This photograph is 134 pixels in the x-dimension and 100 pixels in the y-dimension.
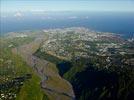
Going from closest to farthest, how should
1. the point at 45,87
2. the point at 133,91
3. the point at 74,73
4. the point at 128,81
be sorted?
the point at 133,91 < the point at 128,81 < the point at 45,87 < the point at 74,73

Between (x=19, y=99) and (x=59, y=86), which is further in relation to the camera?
(x=59, y=86)

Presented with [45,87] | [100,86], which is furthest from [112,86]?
[45,87]

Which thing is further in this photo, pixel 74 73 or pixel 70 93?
pixel 74 73

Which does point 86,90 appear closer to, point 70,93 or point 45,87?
point 70,93

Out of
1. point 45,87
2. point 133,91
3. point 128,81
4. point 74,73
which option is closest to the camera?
point 133,91

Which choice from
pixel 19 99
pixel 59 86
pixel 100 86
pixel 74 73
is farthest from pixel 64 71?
pixel 19 99

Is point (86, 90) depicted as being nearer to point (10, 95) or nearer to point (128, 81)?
point (128, 81)

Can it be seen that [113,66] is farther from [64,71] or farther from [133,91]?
[133,91]

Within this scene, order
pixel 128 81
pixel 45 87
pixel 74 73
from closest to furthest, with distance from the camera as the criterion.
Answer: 1. pixel 128 81
2. pixel 45 87
3. pixel 74 73

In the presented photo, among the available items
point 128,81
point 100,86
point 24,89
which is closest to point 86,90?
point 100,86
